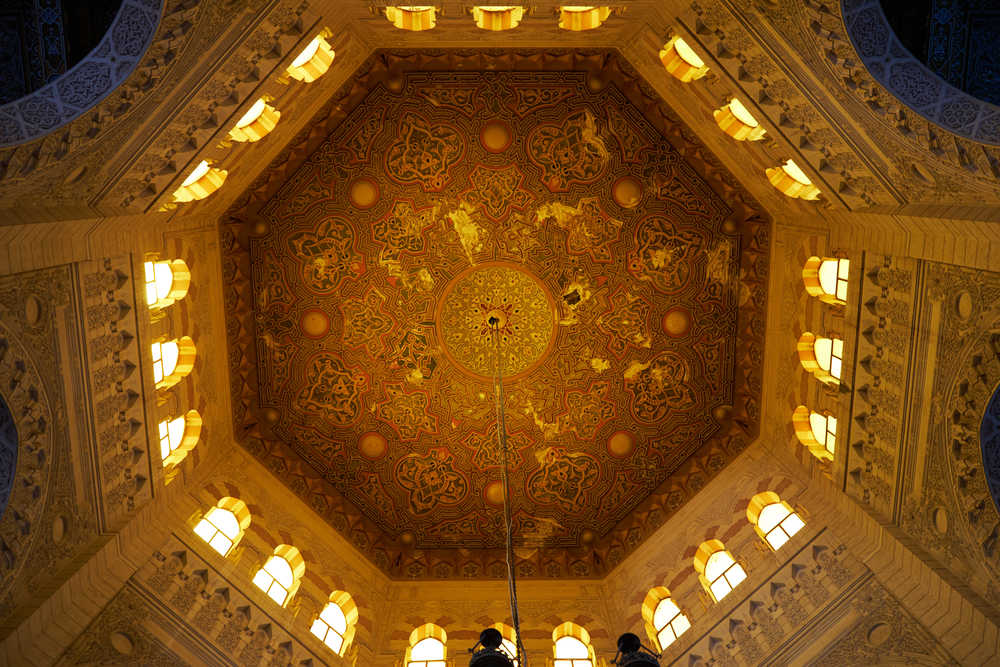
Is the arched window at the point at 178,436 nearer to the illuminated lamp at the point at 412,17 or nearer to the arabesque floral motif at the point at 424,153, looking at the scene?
the arabesque floral motif at the point at 424,153

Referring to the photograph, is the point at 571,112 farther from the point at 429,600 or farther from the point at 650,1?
the point at 429,600

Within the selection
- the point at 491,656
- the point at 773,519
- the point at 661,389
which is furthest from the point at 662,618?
the point at 491,656

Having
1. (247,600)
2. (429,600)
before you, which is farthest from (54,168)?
(429,600)

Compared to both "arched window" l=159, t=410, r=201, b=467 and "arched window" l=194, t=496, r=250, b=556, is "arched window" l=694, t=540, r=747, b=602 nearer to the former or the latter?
"arched window" l=194, t=496, r=250, b=556

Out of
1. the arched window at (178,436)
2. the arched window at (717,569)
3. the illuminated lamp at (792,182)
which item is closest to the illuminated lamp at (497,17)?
the illuminated lamp at (792,182)

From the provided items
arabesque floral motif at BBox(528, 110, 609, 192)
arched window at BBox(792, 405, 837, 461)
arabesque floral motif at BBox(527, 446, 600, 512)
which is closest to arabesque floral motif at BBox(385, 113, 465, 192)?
arabesque floral motif at BBox(528, 110, 609, 192)

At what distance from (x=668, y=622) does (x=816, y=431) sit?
2971 millimetres

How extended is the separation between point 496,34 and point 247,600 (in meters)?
7.07

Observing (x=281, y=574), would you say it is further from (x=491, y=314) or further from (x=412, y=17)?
(x=412, y=17)

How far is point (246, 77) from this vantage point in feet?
24.3

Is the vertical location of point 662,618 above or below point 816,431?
below

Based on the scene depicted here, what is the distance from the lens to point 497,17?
8625 mm

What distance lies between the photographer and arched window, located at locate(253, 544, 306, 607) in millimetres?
9344

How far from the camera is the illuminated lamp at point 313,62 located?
8508mm
